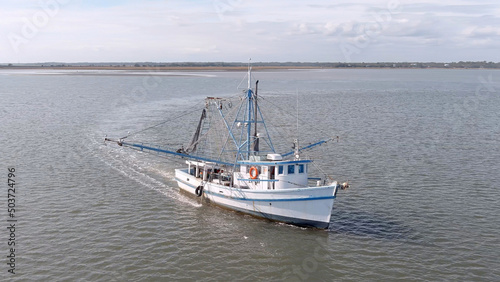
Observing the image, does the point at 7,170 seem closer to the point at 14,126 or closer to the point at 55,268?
the point at 55,268

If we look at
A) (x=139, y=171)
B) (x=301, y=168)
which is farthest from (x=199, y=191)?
(x=139, y=171)

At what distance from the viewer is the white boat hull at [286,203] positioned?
99.6ft

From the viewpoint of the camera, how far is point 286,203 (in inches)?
1237

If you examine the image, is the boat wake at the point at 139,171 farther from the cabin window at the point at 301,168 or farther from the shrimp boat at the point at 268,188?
the cabin window at the point at 301,168

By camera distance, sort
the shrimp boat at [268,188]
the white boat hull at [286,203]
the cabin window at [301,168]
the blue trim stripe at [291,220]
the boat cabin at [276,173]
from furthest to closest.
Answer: the cabin window at [301,168] → the boat cabin at [276,173] → the blue trim stripe at [291,220] → the shrimp boat at [268,188] → the white boat hull at [286,203]

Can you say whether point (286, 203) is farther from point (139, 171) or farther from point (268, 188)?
point (139, 171)

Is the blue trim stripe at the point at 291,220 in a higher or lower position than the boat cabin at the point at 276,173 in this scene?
lower

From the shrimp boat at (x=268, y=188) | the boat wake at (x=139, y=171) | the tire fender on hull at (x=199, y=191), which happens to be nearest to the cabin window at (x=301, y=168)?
the shrimp boat at (x=268, y=188)

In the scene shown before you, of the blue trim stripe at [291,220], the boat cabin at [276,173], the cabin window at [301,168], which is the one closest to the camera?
the blue trim stripe at [291,220]

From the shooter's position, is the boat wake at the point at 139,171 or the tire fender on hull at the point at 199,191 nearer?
the tire fender on hull at the point at 199,191

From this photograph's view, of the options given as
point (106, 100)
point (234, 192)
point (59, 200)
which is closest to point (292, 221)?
point (234, 192)

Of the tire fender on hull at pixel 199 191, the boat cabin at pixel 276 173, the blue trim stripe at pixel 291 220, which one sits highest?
the boat cabin at pixel 276 173

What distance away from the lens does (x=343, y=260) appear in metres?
26.6

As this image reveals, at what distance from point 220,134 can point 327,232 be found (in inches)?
1206
